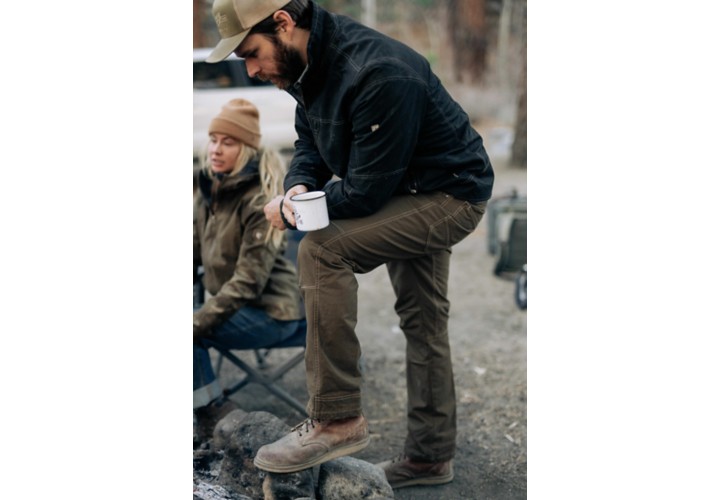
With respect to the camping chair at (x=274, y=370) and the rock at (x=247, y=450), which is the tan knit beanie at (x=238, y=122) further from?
the rock at (x=247, y=450)

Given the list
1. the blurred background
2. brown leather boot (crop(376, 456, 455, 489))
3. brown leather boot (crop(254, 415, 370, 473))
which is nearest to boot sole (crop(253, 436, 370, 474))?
brown leather boot (crop(254, 415, 370, 473))

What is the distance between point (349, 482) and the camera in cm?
305

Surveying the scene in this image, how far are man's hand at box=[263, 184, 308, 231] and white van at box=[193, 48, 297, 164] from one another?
4.13m

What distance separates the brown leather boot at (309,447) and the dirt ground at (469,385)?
69 cm

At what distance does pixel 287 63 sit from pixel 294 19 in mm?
148

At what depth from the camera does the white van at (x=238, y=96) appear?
730cm

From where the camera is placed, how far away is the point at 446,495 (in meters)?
3.46

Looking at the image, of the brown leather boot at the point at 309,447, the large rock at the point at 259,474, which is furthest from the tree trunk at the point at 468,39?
the brown leather boot at the point at 309,447

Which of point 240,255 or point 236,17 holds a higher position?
point 236,17

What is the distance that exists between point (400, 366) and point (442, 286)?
6.00 feet

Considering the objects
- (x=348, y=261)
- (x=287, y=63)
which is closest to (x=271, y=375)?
(x=348, y=261)

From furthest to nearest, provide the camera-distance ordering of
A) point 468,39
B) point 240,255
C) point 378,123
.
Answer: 1. point 468,39
2. point 240,255
3. point 378,123

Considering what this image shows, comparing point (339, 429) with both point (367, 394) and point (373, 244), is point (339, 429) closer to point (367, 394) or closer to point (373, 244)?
point (373, 244)

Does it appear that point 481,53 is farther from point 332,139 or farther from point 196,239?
point 332,139
